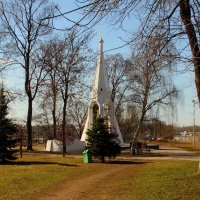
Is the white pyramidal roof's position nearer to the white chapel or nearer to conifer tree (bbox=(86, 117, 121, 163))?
the white chapel

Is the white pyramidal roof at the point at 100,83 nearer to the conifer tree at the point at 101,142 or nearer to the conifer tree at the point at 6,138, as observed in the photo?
the conifer tree at the point at 101,142

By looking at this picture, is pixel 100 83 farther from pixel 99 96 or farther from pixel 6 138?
pixel 6 138

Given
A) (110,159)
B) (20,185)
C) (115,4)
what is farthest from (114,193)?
(110,159)

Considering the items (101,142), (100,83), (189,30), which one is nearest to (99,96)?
(100,83)

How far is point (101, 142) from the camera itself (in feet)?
85.3

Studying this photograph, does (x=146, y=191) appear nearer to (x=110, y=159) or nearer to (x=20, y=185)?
(x=20, y=185)

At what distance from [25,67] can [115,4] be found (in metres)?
32.8

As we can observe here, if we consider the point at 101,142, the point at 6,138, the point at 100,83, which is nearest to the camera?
the point at 6,138

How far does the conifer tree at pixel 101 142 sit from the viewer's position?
84.9 feet

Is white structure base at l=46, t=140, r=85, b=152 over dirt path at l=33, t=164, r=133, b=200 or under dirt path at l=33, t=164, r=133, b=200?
over

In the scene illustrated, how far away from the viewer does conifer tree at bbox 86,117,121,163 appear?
84.9ft

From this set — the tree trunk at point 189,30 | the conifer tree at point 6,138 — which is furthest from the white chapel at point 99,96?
the tree trunk at point 189,30

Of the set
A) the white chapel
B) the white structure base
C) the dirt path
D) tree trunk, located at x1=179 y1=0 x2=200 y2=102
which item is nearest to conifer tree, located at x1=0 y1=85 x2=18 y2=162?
the dirt path

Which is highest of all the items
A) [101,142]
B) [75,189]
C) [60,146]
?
[101,142]
